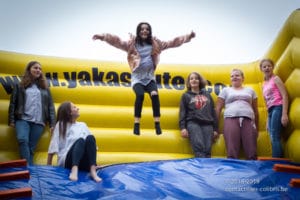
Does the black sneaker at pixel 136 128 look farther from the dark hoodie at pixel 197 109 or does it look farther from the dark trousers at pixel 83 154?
the dark trousers at pixel 83 154

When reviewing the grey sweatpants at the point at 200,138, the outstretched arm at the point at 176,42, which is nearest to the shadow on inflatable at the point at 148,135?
the grey sweatpants at the point at 200,138

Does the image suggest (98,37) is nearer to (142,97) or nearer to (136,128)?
(142,97)

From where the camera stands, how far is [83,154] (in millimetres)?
1980

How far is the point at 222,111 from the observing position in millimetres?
2816

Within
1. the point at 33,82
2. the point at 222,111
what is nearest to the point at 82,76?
the point at 33,82

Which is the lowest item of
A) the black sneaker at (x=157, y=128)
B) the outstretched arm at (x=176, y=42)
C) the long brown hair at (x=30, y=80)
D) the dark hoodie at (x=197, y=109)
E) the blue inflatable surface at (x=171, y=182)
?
the blue inflatable surface at (x=171, y=182)

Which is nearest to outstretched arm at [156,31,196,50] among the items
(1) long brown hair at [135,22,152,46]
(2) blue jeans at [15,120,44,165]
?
(1) long brown hair at [135,22,152,46]

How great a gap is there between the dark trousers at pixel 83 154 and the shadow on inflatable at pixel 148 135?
0.08 metres

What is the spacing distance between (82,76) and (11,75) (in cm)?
50

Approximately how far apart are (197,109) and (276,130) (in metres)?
0.54

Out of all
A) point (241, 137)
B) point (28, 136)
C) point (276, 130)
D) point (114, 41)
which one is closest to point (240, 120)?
point (241, 137)

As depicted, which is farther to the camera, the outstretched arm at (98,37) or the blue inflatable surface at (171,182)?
the outstretched arm at (98,37)

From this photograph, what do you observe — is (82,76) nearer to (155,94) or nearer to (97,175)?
(155,94)

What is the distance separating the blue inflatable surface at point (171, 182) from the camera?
163cm
